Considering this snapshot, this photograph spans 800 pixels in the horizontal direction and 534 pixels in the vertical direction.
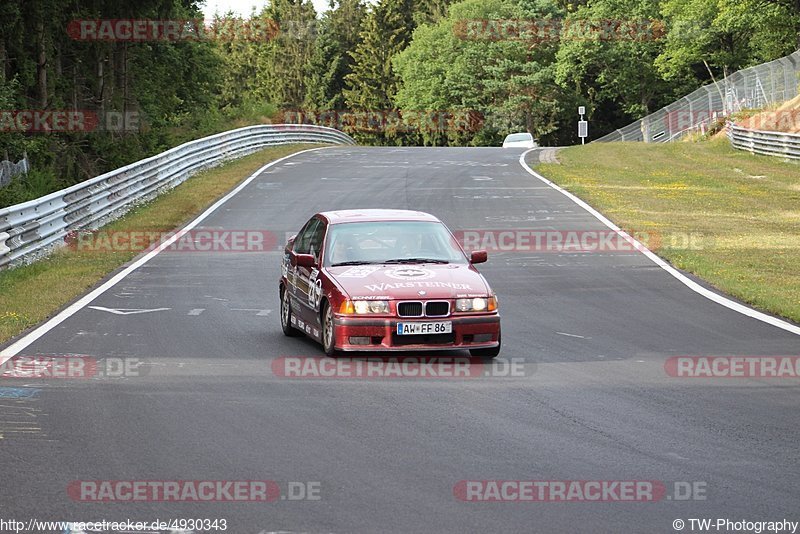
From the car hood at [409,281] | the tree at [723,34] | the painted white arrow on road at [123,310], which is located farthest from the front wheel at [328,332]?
the tree at [723,34]

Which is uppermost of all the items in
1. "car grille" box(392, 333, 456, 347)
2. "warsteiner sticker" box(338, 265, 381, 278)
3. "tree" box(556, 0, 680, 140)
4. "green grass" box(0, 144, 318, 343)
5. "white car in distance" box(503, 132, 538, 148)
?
"tree" box(556, 0, 680, 140)

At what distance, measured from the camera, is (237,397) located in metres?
9.86

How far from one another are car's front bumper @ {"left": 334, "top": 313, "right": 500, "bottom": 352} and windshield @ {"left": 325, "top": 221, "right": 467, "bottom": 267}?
117cm

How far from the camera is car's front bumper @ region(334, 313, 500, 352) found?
11.6 m

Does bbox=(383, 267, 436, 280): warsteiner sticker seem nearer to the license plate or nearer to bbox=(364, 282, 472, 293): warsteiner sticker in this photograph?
bbox=(364, 282, 472, 293): warsteiner sticker

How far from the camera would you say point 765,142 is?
46375mm

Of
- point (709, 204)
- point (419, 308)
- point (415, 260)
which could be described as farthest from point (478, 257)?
point (709, 204)

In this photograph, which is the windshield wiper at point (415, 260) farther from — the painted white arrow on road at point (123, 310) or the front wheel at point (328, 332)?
the painted white arrow on road at point (123, 310)

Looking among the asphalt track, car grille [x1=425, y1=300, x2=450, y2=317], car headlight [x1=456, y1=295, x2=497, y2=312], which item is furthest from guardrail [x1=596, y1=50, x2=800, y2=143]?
car grille [x1=425, y1=300, x2=450, y2=317]

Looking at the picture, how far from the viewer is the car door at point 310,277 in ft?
40.9

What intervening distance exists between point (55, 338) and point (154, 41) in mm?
39703

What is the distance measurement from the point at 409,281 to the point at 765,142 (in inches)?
1467

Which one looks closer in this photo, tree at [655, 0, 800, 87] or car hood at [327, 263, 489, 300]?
car hood at [327, 263, 489, 300]

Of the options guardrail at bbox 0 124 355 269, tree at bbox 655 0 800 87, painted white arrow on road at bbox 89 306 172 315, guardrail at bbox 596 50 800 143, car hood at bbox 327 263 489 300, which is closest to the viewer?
car hood at bbox 327 263 489 300
